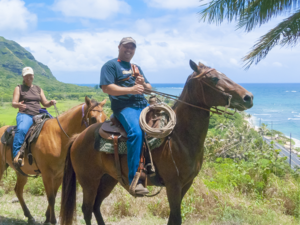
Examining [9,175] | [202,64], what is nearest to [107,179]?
[202,64]

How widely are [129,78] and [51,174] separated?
2.58m

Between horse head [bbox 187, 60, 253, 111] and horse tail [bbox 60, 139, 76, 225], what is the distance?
86.0 inches

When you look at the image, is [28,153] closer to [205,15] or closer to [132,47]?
[132,47]

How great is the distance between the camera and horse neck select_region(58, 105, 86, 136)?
4648mm

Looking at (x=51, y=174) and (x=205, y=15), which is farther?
(x=205, y=15)

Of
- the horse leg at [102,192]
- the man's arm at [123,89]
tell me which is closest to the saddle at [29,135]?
the horse leg at [102,192]

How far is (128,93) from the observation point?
3.07 metres

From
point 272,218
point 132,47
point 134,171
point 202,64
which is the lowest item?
point 272,218

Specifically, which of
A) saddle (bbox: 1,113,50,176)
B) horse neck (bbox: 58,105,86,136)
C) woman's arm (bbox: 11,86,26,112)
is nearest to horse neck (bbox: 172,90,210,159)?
horse neck (bbox: 58,105,86,136)

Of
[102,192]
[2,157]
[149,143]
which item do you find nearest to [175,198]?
[149,143]

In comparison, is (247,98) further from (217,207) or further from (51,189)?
(51,189)

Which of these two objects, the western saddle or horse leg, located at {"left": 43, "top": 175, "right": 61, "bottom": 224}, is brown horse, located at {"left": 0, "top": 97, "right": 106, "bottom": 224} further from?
the western saddle

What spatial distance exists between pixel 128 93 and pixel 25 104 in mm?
3151

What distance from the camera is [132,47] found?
3.48m
